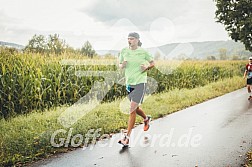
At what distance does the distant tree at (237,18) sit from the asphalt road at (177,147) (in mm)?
23558

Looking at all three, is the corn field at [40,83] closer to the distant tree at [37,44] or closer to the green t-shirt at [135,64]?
the distant tree at [37,44]

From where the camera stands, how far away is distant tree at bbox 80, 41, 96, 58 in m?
11.8

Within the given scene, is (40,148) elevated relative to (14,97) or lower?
lower

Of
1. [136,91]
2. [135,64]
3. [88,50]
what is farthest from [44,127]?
[88,50]

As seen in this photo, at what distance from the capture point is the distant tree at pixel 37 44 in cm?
1031

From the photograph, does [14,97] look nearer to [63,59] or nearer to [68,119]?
[68,119]

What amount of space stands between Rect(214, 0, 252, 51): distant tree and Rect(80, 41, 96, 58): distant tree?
798 inches

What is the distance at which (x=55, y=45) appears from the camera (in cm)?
1095

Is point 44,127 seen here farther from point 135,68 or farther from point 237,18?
point 237,18

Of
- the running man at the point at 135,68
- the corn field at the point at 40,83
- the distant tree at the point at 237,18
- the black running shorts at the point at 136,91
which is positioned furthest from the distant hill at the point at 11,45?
the distant tree at the point at 237,18

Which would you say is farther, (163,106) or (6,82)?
(163,106)

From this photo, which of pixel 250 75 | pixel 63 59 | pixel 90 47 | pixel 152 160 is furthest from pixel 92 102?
pixel 250 75

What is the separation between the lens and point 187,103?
10.3 m

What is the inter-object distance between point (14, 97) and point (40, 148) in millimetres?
3266
